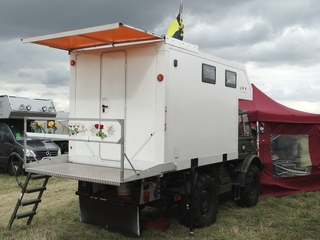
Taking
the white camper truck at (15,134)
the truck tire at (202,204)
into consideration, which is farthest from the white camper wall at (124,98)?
the white camper truck at (15,134)

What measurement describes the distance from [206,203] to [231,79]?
2.45 m

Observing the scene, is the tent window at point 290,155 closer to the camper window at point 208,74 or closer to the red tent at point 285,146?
the red tent at point 285,146

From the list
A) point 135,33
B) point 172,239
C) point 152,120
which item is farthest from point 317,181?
point 135,33

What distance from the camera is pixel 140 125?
568cm

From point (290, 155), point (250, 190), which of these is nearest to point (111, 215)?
point (250, 190)

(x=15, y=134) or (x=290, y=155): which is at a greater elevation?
(x=15, y=134)

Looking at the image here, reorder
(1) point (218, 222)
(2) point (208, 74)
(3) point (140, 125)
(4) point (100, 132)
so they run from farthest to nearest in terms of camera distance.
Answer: (1) point (218, 222)
(2) point (208, 74)
(3) point (140, 125)
(4) point (100, 132)

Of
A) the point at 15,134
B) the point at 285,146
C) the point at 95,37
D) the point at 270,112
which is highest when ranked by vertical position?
the point at 95,37

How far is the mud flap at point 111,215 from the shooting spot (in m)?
5.64

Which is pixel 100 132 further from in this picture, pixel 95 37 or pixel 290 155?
pixel 290 155

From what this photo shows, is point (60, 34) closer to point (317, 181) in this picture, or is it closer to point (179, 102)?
point (179, 102)

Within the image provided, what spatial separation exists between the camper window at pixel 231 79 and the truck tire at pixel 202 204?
74.5 inches

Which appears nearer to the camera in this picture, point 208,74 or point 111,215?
point 111,215

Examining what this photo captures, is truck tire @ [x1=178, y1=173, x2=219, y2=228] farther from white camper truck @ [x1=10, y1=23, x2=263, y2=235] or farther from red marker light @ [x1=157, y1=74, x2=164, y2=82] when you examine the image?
red marker light @ [x1=157, y1=74, x2=164, y2=82]
